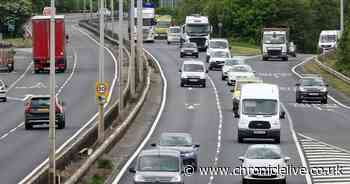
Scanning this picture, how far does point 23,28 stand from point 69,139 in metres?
112

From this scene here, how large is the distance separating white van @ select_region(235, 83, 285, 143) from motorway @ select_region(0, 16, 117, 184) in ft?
26.0

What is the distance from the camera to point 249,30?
144750 millimetres

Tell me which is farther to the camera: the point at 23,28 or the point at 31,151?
the point at 23,28

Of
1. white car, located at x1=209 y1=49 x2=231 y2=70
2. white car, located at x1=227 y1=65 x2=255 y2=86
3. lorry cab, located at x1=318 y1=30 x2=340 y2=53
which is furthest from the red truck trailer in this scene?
lorry cab, located at x1=318 y1=30 x2=340 y2=53

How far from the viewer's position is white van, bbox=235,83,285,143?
4831cm

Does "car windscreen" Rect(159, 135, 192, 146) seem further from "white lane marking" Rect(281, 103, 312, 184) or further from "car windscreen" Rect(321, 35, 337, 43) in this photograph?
"car windscreen" Rect(321, 35, 337, 43)

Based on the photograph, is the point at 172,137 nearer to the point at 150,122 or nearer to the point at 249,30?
the point at 150,122

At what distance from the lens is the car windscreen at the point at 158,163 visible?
32250mm

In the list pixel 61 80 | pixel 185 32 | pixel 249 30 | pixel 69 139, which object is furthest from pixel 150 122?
pixel 249 30

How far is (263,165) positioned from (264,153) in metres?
0.66

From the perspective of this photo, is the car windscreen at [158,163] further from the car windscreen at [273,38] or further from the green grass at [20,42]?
the green grass at [20,42]

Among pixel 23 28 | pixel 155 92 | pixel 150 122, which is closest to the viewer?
pixel 150 122

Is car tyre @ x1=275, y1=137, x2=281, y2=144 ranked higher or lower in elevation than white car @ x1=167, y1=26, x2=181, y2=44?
lower

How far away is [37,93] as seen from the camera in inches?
2968
